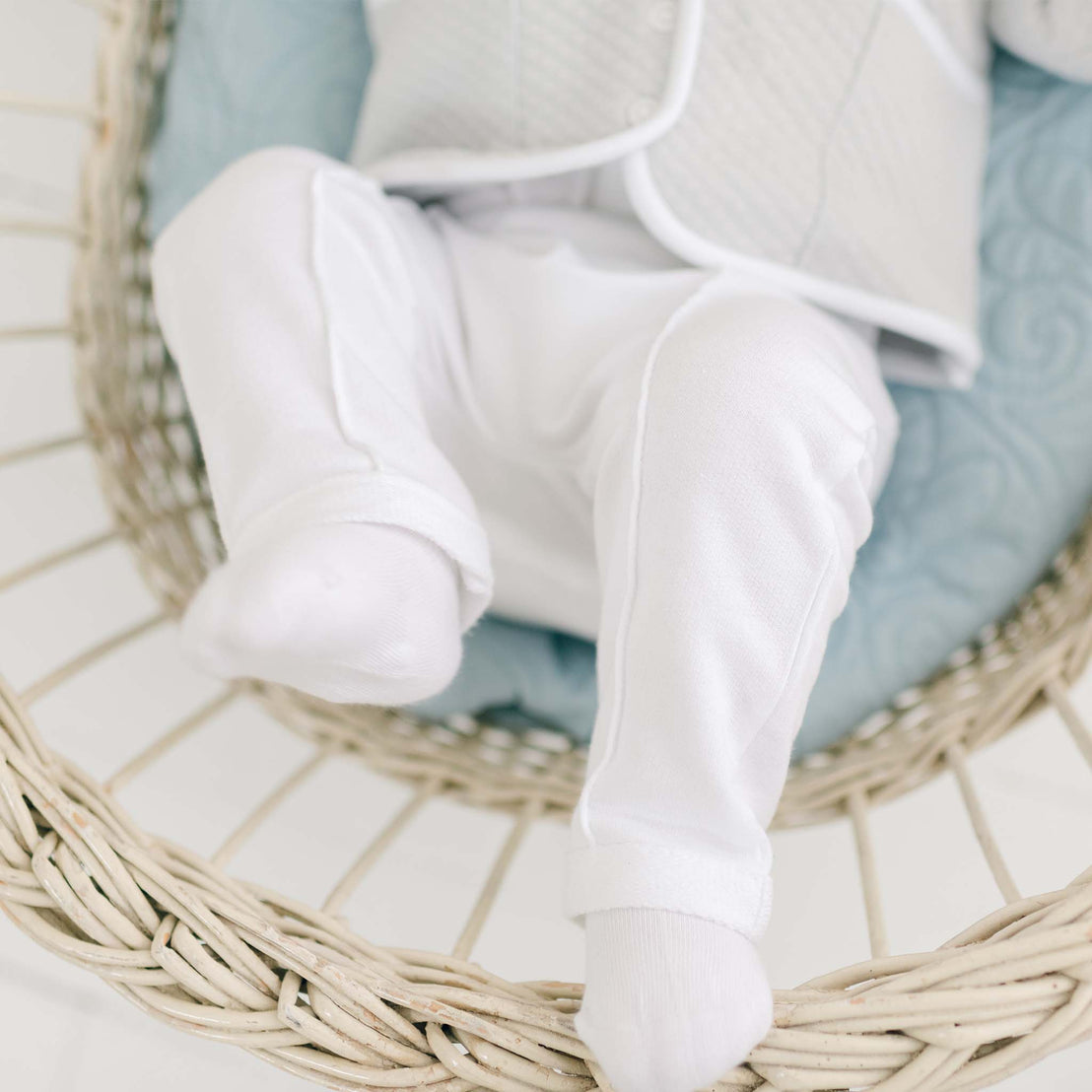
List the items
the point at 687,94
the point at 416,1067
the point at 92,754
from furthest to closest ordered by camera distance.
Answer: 1. the point at 92,754
2. the point at 687,94
3. the point at 416,1067

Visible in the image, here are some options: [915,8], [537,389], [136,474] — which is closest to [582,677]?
[537,389]

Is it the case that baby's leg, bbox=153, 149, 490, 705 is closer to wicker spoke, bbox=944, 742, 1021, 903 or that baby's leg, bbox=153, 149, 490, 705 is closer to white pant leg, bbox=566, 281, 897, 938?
white pant leg, bbox=566, 281, 897, 938

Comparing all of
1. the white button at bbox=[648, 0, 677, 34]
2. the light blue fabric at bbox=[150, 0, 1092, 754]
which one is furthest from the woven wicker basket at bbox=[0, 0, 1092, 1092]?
the white button at bbox=[648, 0, 677, 34]

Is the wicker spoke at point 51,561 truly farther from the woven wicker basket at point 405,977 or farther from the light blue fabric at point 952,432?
the light blue fabric at point 952,432

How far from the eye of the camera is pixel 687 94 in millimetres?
704

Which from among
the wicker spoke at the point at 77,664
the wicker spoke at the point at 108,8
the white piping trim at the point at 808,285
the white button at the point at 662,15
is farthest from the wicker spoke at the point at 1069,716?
the wicker spoke at the point at 108,8

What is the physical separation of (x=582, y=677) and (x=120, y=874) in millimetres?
438

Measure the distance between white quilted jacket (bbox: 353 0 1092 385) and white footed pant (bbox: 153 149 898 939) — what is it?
0.26 ft

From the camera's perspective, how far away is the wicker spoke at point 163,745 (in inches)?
26.2

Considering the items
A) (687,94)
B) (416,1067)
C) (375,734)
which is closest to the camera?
(416,1067)

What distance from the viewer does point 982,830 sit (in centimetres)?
66

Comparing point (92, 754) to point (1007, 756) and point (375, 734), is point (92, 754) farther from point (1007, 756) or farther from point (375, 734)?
point (1007, 756)

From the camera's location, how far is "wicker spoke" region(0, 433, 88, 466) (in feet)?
2.54

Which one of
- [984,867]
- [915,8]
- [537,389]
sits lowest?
[984,867]
